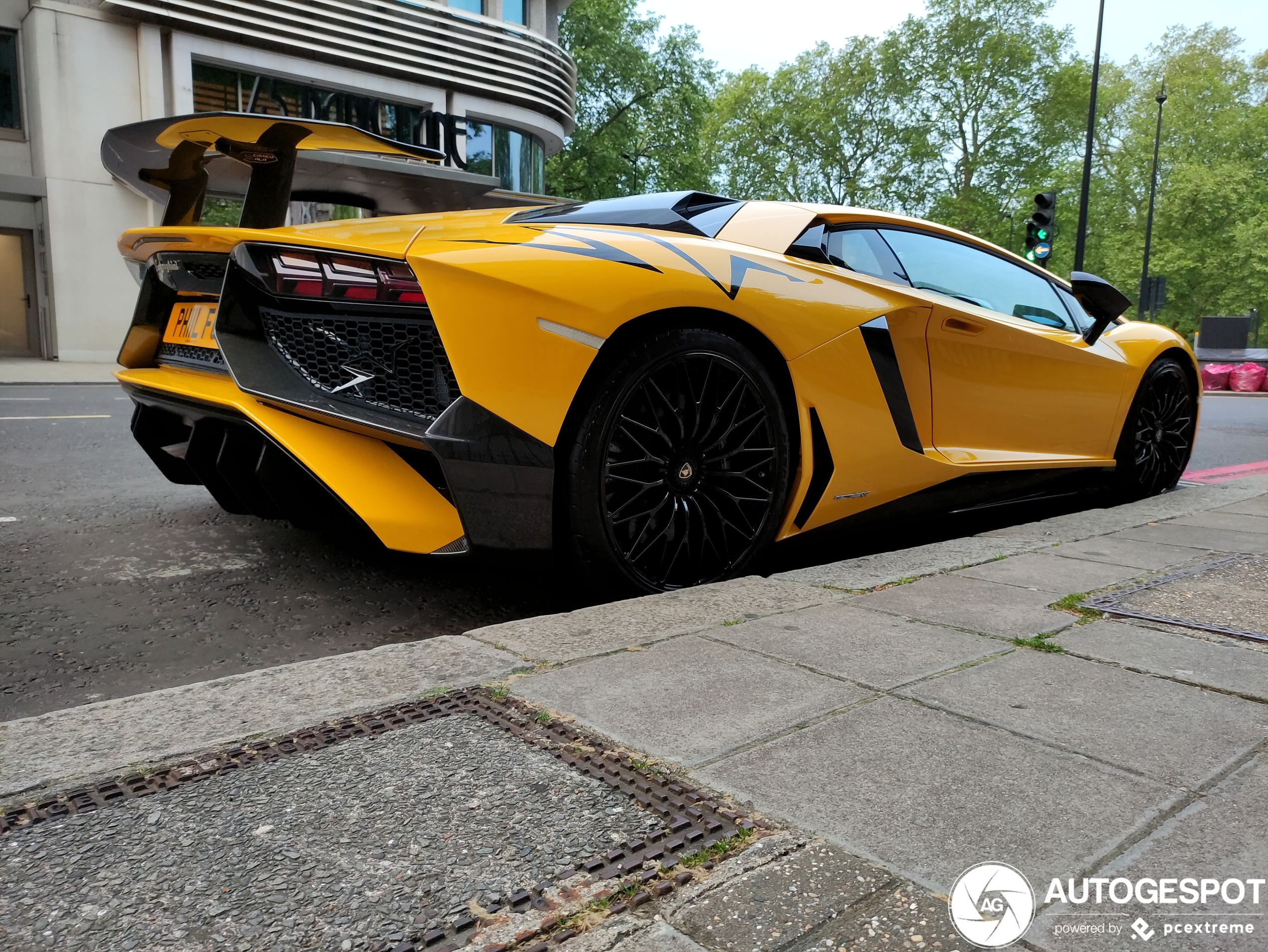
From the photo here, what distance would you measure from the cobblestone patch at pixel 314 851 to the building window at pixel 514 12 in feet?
90.1

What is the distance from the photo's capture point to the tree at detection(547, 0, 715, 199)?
3878 centimetres

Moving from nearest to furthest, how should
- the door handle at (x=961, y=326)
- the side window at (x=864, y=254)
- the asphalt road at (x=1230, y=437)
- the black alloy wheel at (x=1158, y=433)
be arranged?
1. the side window at (x=864, y=254)
2. the door handle at (x=961, y=326)
3. the black alloy wheel at (x=1158, y=433)
4. the asphalt road at (x=1230, y=437)

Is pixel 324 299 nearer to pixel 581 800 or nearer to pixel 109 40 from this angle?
pixel 581 800

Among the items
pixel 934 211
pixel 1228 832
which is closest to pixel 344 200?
pixel 1228 832

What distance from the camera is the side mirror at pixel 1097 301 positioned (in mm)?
4723

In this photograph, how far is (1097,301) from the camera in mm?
4762

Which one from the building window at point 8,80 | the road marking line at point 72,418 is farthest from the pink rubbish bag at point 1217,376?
the building window at point 8,80

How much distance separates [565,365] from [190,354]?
1428 mm

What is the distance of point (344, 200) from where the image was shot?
4.99 meters

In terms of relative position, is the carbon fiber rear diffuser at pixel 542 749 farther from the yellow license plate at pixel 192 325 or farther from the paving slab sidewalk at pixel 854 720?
the yellow license plate at pixel 192 325

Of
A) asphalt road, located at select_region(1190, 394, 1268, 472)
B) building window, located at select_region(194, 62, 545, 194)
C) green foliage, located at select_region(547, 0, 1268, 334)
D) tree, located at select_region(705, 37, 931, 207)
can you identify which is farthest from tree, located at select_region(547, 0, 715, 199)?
asphalt road, located at select_region(1190, 394, 1268, 472)

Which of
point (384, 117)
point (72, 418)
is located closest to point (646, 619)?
point (72, 418)

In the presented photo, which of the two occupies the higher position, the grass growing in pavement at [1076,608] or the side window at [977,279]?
the side window at [977,279]

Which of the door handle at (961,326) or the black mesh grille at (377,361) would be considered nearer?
the black mesh grille at (377,361)
